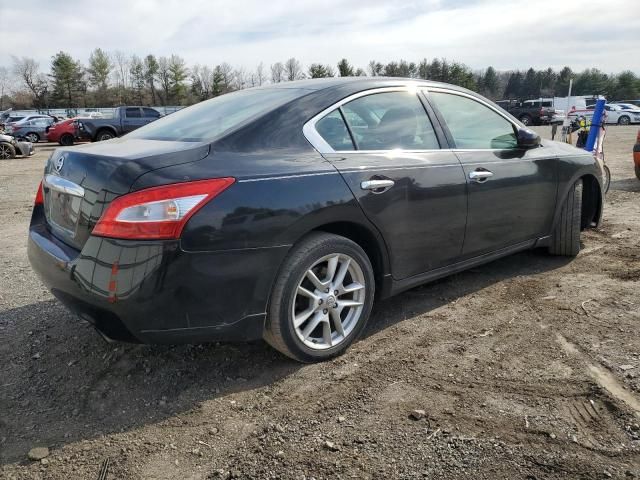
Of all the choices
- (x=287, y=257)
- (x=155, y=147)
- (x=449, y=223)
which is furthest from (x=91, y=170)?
(x=449, y=223)

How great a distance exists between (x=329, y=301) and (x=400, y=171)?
0.90m

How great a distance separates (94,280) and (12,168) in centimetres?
1411

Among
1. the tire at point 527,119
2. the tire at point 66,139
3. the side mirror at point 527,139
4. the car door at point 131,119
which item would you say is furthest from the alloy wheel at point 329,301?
the tire at point 527,119

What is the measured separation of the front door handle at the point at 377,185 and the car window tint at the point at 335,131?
245 mm

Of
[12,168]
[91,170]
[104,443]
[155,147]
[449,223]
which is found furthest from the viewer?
[12,168]

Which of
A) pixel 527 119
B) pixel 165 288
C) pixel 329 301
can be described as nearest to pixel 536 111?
pixel 527 119

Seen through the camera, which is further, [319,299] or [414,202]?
[414,202]

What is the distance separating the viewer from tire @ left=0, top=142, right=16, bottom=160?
54.7 feet

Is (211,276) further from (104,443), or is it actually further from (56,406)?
(56,406)

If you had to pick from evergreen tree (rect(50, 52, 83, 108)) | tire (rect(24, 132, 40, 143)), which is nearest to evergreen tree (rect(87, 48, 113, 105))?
evergreen tree (rect(50, 52, 83, 108))

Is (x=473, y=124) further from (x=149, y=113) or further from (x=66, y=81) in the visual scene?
(x=66, y=81)

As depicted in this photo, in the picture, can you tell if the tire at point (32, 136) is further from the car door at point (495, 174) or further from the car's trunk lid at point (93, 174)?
the car door at point (495, 174)

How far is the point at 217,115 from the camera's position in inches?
121

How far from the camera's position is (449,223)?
333 cm
